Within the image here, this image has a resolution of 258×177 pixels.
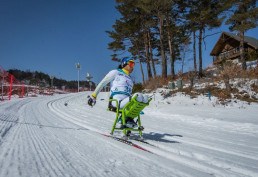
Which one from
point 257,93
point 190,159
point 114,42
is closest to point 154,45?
point 114,42

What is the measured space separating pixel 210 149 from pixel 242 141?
1317 millimetres

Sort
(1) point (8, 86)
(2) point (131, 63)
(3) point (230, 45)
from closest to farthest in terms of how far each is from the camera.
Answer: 1. (2) point (131, 63)
2. (1) point (8, 86)
3. (3) point (230, 45)

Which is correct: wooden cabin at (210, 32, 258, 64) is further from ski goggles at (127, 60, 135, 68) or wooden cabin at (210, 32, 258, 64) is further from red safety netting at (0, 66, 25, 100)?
ski goggles at (127, 60, 135, 68)

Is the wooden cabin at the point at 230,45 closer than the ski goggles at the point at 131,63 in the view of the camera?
No

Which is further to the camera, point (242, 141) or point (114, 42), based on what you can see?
point (114, 42)

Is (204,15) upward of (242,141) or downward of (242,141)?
upward

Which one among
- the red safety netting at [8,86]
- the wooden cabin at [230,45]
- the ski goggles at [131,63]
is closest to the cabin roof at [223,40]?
the wooden cabin at [230,45]

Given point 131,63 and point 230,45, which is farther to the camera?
point 230,45

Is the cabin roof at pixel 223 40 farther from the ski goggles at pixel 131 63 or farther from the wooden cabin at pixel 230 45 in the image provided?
the ski goggles at pixel 131 63

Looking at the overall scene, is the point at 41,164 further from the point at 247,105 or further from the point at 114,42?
the point at 114,42

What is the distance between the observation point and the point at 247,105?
1320 cm

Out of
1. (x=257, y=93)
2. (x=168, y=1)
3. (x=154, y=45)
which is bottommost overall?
(x=257, y=93)

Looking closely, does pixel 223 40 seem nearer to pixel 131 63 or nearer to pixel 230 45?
pixel 230 45

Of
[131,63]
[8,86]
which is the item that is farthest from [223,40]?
[131,63]
